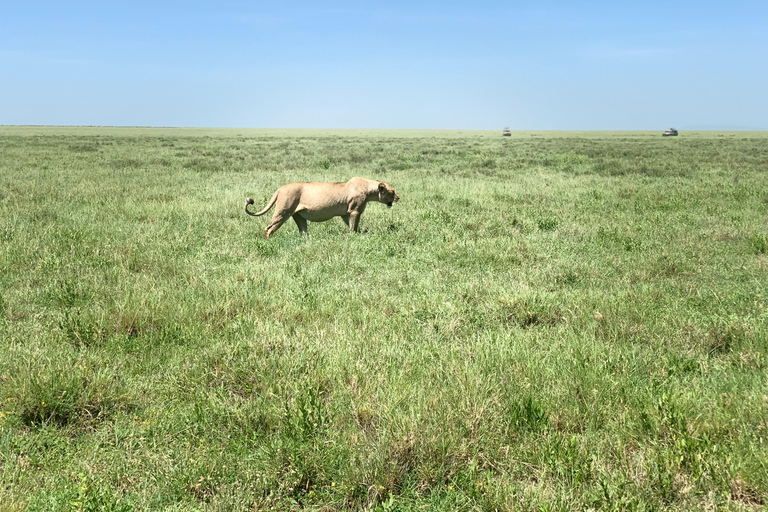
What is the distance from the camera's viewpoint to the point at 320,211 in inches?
384

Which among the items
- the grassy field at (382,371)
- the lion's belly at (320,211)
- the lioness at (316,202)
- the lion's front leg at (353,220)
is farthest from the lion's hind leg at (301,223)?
the lion's front leg at (353,220)

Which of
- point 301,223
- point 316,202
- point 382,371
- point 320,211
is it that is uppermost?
point 316,202

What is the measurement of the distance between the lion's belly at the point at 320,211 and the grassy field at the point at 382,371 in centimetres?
48

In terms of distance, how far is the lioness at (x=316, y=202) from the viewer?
965 cm

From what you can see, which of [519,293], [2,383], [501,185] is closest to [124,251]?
[2,383]

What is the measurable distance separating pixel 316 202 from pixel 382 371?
19.5ft

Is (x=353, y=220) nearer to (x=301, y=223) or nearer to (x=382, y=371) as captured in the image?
(x=301, y=223)

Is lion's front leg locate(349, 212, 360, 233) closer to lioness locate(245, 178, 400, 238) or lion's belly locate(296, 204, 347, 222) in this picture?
lioness locate(245, 178, 400, 238)

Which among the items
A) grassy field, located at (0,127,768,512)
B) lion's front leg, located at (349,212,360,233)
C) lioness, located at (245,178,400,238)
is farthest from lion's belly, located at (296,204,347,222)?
grassy field, located at (0,127,768,512)

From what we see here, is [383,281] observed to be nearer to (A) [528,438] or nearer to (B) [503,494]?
(A) [528,438]

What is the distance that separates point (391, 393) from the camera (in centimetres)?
369

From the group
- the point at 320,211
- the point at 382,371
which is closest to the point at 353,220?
the point at 320,211

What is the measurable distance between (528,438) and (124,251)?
23.2ft

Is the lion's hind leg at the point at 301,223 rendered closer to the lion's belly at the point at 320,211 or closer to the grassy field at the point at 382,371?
the lion's belly at the point at 320,211
